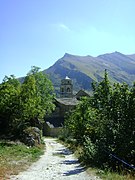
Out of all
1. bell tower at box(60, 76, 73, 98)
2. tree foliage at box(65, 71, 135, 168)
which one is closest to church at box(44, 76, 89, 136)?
bell tower at box(60, 76, 73, 98)

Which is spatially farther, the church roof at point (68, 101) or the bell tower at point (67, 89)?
the bell tower at point (67, 89)

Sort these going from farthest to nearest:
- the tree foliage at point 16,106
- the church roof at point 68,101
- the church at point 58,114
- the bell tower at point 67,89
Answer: the bell tower at point 67,89 < the church roof at point 68,101 < the church at point 58,114 < the tree foliage at point 16,106

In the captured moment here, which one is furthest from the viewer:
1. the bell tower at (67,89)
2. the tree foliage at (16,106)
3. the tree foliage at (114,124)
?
the bell tower at (67,89)

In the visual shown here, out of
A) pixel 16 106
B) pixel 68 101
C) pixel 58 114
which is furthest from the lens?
pixel 58 114

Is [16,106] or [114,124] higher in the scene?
[16,106]

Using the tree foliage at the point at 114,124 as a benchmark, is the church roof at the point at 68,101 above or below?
above

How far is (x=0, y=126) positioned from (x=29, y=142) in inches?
260

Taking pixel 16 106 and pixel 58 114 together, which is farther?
pixel 58 114

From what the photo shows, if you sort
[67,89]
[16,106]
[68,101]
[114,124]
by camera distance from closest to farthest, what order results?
[114,124] < [16,106] < [68,101] < [67,89]

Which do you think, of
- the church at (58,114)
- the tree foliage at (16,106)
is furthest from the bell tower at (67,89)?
the tree foliage at (16,106)

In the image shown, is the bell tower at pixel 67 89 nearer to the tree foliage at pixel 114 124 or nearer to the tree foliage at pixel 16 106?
the tree foliage at pixel 16 106

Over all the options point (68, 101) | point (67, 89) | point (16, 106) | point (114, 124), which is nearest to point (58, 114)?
point (68, 101)

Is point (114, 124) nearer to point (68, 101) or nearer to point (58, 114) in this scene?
point (68, 101)

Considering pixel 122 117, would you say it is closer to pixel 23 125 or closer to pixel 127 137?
pixel 127 137
